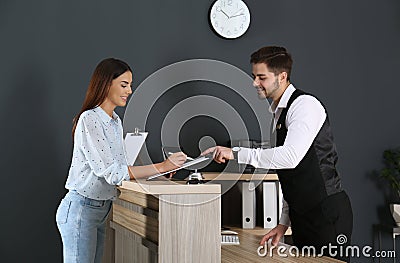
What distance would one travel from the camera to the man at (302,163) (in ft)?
8.58

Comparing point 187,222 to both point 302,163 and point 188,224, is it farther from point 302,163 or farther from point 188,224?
point 302,163

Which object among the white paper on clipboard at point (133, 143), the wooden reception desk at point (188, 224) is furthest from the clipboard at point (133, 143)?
the wooden reception desk at point (188, 224)

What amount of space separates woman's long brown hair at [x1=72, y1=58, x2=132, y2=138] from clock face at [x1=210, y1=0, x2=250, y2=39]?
52.2 inches

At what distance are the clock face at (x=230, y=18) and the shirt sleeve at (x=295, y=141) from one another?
159cm

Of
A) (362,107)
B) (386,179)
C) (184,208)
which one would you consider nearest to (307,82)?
(362,107)

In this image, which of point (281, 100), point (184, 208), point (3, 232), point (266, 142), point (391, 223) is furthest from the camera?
point (391, 223)

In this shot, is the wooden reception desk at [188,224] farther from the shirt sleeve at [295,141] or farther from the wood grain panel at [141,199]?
the shirt sleeve at [295,141]

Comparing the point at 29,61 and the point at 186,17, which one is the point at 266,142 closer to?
the point at 186,17

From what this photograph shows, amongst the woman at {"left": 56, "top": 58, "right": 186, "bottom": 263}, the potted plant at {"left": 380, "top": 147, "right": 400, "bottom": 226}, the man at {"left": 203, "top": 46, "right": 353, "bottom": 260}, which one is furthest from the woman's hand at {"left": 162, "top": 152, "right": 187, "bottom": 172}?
the potted plant at {"left": 380, "top": 147, "right": 400, "bottom": 226}

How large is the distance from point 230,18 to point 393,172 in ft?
4.78

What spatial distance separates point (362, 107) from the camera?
4.45 metres

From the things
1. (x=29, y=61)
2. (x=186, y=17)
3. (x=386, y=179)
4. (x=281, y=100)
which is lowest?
(x=386, y=179)

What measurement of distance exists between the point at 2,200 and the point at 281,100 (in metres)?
1.80

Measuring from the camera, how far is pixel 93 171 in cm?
270
